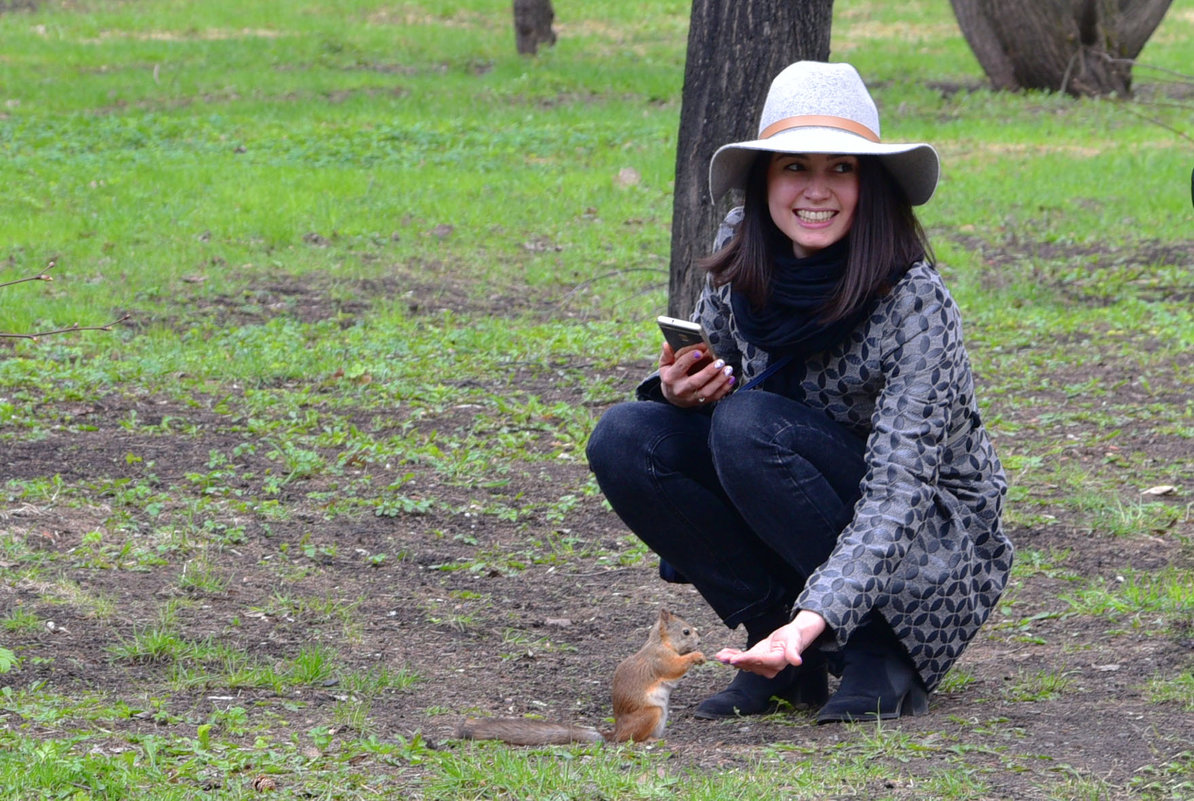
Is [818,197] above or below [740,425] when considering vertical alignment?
above

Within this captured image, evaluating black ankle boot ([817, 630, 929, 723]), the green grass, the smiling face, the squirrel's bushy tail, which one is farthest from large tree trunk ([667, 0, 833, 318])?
the squirrel's bushy tail

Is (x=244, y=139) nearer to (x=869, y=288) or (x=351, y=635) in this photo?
(x=351, y=635)

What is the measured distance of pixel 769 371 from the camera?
342 centimetres

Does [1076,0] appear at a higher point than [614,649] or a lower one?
higher

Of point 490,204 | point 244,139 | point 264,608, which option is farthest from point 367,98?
point 264,608

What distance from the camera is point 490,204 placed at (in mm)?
10750

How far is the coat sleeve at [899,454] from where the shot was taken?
2.96m

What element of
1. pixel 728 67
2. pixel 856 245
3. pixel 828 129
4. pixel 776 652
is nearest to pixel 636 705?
pixel 776 652

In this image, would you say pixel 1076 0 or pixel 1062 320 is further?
pixel 1076 0

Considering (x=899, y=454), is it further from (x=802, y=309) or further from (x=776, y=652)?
(x=776, y=652)

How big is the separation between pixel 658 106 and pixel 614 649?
12513mm

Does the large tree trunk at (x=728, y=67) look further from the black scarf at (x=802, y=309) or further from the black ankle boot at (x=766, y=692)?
the black ankle boot at (x=766, y=692)

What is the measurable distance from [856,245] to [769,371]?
0.39 meters

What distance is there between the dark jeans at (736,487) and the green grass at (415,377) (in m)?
0.49
